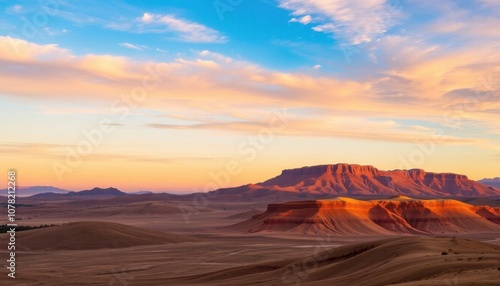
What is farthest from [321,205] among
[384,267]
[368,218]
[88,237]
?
[384,267]

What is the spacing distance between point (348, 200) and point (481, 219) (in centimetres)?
2669

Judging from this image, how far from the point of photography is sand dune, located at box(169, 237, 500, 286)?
70.7 ft

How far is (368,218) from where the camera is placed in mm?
104625

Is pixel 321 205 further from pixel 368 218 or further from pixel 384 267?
pixel 384 267

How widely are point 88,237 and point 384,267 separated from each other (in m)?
50.7

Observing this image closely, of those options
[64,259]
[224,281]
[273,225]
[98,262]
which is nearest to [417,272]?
[224,281]

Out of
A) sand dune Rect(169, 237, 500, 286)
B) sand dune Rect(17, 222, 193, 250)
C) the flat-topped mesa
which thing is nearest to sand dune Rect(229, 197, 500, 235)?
the flat-topped mesa

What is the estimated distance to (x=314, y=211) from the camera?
10275 cm

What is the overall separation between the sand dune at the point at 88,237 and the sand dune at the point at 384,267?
110 feet

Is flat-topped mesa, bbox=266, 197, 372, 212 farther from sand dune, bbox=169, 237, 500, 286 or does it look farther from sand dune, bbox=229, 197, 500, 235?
sand dune, bbox=169, 237, 500, 286

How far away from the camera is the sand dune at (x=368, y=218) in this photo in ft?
324

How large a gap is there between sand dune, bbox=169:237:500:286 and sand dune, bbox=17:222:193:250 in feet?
110

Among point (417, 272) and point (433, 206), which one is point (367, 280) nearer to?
point (417, 272)

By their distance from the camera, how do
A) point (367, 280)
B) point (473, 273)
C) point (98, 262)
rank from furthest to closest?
1. point (98, 262)
2. point (367, 280)
3. point (473, 273)
